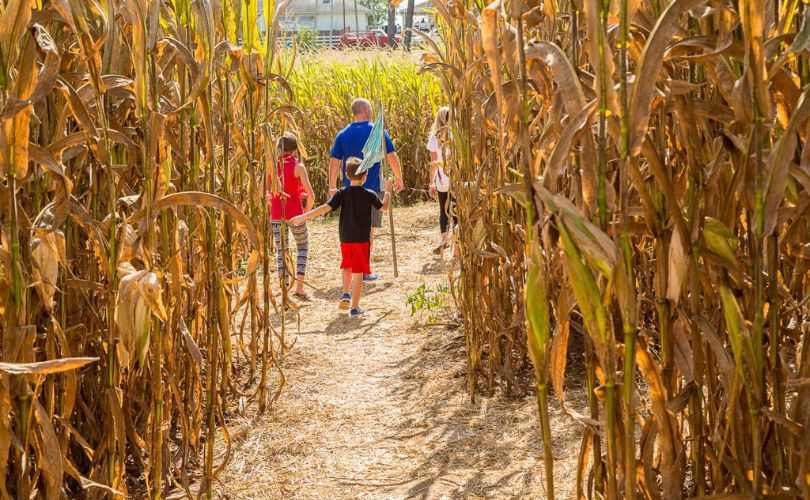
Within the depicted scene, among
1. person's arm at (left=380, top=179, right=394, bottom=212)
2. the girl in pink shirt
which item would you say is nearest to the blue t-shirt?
person's arm at (left=380, top=179, right=394, bottom=212)

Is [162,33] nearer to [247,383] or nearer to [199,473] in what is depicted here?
[199,473]

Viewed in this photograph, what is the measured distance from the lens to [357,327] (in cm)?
579

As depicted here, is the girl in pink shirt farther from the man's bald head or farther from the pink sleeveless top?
the man's bald head

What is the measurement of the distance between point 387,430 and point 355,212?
7.95 feet

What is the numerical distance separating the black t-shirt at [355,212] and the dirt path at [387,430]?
2.26ft

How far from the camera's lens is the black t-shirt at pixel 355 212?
598cm

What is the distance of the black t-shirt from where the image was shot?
5977 millimetres

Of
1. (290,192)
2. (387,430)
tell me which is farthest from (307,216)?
(387,430)

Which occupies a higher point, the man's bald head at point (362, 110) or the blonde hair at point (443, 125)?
the man's bald head at point (362, 110)

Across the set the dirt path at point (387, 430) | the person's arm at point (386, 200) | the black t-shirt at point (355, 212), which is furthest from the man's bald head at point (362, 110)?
the dirt path at point (387, 430)

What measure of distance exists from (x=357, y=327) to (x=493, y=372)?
6.10 feet

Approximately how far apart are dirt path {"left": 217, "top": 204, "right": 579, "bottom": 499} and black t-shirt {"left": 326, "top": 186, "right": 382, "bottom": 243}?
69 cm

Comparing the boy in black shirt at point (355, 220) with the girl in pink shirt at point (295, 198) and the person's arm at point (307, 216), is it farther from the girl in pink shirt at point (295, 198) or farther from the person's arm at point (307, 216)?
the girl in pink shirt at point (295, 198)

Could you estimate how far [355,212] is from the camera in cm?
598
